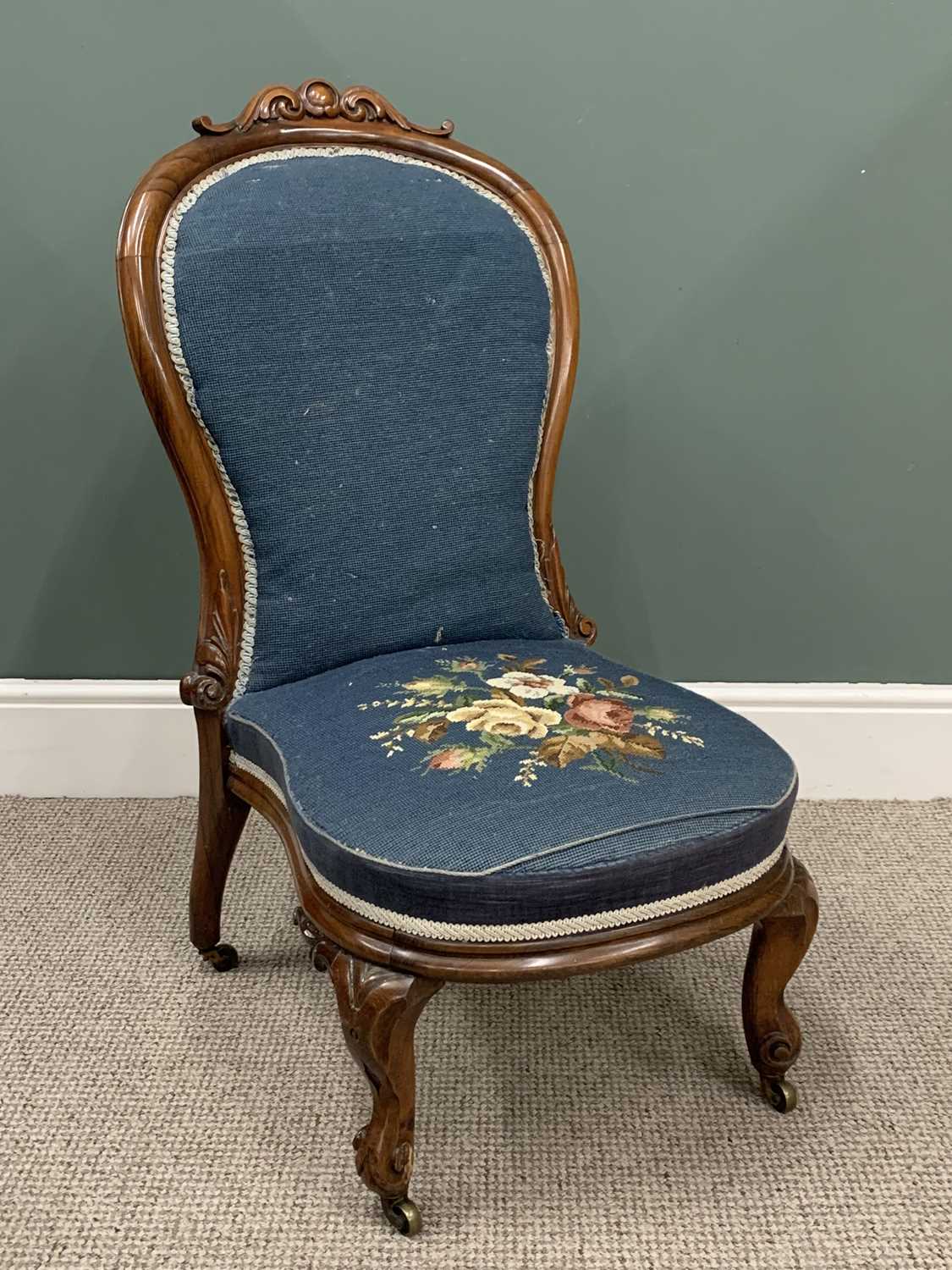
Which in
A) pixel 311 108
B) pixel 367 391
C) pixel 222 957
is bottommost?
pixel 222 957

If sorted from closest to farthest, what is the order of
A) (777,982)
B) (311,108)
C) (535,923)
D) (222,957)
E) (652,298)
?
(535,923)
(777,982)
(311,108)
(222,957)
(652,298)

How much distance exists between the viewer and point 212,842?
1.36 m

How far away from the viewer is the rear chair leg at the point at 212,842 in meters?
1.30

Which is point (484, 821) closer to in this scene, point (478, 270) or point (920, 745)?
point (478, 270)

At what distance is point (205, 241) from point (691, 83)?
0.73m

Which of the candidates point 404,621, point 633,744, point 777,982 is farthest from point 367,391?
point 777,982

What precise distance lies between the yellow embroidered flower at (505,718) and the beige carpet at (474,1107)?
16.4 inches

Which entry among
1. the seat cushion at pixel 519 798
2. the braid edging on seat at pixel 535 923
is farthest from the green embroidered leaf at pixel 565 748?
the braid edging on seat at pixel 535 923

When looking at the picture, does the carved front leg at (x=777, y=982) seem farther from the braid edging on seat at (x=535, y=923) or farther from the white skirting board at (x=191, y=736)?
the white skirting board at (x=191, y=736)

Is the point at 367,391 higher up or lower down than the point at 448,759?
higher up

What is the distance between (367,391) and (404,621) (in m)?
0.25

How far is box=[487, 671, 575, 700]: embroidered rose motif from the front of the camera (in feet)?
3.83

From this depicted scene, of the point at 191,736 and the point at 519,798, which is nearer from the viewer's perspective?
the point at 519,798

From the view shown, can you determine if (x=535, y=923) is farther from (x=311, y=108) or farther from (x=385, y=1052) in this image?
(x=311, y=108)
